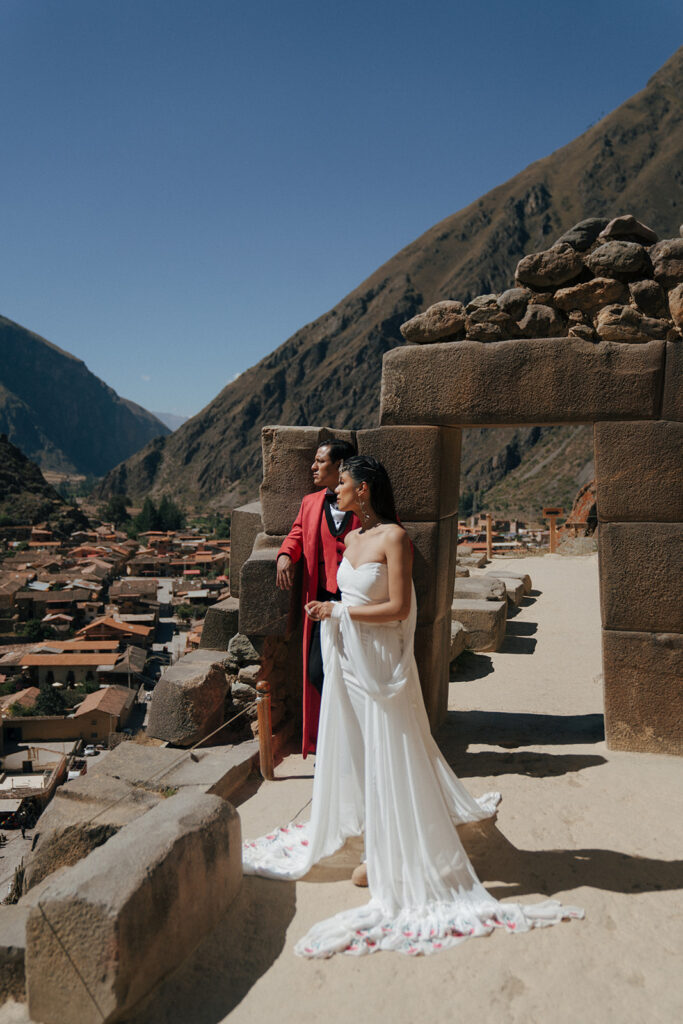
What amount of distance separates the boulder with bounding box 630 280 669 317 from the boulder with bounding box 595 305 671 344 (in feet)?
0.23

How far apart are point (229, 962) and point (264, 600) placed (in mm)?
2462

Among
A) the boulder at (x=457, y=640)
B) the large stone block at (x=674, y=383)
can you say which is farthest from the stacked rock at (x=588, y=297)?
the boulder at (x=457, y=640)

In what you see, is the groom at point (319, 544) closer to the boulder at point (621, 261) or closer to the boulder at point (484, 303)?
the boulder at point (484, 303)

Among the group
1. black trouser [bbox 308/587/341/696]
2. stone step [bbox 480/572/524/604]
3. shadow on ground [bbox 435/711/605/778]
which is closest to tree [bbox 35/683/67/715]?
stone step [bbox 480/572/524/604]

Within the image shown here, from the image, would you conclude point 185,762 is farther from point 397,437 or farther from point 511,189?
point 511,189

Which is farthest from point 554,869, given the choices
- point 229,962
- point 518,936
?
point 229,962

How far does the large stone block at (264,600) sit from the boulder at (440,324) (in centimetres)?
185

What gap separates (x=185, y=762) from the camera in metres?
4.76

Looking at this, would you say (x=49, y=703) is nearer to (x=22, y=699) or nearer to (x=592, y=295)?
(x=22, y=699)

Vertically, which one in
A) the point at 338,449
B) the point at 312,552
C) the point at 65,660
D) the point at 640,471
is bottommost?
the point at 65,660

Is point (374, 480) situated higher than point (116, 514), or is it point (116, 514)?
point (374, 480)

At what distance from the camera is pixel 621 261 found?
479cm

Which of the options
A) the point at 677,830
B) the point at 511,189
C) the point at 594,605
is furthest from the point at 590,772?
the point at 511,189

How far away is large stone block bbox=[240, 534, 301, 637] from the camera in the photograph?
16.2ft
